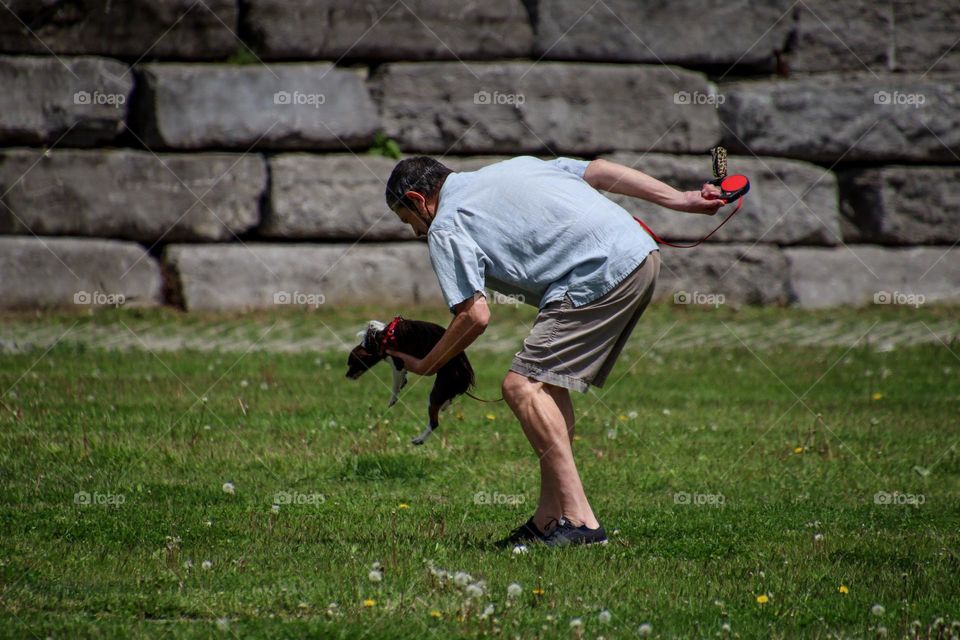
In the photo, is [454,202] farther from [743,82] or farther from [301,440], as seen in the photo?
[743,82]

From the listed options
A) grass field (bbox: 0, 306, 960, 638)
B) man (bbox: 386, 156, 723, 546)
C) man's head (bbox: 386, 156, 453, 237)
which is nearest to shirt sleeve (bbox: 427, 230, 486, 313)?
man (bbox: 386, 156, 723, 546)

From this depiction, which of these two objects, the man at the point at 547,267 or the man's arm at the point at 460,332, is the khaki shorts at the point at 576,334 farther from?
the man's arm at the point at 460,332

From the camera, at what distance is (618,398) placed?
824 centimetres

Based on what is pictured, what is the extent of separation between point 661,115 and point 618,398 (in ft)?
15.3

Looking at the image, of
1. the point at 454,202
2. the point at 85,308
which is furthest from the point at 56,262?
the point at 454,202

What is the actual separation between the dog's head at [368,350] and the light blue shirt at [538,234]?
0.48 metres

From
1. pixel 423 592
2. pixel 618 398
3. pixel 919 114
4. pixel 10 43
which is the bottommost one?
pixel 618 398

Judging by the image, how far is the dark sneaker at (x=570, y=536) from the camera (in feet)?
16.0

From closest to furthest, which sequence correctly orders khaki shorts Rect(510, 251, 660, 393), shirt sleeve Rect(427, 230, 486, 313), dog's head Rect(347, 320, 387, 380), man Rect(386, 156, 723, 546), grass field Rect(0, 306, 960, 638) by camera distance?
1. grass field Rect(0, 306, 960, 638)
2. shirt sleeve Rect(427, 230, 486, 313)
3. man Rect(386, 156, 723, 546)
4. khaki shorts Rect(510, 251, 660, 393)
5. dog's head Rect(347, 320, 387, 380)

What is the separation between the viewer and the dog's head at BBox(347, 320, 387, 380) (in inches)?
196

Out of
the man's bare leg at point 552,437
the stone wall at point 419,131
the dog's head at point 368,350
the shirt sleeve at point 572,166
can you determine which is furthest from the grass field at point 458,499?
the shirt sleeve at point 572,166

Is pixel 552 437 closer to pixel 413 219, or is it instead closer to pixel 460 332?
pixel 460 332

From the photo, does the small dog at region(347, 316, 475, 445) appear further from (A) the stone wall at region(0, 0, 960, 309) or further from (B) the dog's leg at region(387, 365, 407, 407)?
(A) the stone wall at region(0, 0, 960, 309)

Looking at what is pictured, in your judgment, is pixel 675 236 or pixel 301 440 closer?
pixel 301 440
